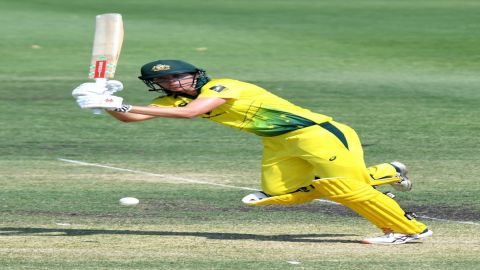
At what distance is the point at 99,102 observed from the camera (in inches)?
375

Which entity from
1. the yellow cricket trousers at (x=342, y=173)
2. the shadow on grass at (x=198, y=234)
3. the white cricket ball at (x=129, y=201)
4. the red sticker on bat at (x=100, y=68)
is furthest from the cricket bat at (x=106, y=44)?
the white cricket ball at (x=129, y=201)

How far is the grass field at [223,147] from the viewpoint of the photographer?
9.78 meters

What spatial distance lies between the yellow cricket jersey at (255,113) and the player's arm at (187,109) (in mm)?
137

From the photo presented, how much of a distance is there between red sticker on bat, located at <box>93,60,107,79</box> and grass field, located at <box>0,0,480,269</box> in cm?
131

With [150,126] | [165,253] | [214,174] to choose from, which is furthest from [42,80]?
[165,253]

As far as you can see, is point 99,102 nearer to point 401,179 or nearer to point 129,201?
point 129,201

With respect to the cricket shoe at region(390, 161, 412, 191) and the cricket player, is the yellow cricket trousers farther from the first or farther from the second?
the cricket shoe at region(390, 161, 412, 191)

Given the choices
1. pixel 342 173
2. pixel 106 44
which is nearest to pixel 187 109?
pixel 106 44

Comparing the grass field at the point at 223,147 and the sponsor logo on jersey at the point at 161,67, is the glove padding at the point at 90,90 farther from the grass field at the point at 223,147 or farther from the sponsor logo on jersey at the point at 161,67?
the grass field at the point at 223,147

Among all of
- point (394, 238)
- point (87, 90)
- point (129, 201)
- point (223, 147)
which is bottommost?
point (223, 147)

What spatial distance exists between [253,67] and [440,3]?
17.0m

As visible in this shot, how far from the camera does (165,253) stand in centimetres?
957

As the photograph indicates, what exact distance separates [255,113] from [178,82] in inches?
26.0

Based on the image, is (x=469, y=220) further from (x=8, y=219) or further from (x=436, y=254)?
(x=8, y=219)
